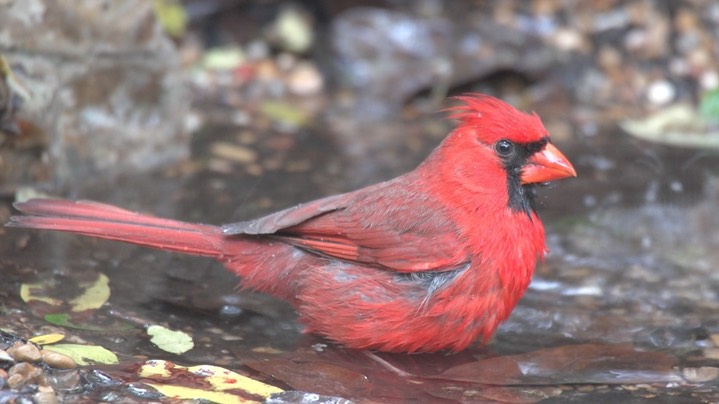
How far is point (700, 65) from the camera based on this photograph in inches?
282

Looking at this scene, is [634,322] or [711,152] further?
[711,152]

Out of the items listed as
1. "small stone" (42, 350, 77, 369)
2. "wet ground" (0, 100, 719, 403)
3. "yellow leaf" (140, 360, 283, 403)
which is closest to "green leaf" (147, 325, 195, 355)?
"wet ground" (0, 100, 719, 403)

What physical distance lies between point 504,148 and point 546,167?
0.17 m

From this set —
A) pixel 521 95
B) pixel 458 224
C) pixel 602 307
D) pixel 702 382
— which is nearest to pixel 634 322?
pixel 602 307

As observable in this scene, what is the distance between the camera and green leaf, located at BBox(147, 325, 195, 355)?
3471 millimetres

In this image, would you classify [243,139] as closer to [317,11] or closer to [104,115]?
[104,115]

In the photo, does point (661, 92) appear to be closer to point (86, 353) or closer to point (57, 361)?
point (86, 353)

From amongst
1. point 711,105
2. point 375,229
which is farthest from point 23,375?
point 711,105

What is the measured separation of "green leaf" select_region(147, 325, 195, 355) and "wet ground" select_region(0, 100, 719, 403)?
0.04m

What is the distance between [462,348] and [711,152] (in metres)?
2.70

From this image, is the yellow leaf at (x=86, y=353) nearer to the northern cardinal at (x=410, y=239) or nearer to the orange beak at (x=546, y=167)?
the northern cardinal at (x=410, y=239)

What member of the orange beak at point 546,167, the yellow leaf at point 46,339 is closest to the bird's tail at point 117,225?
the yellow leaf at point 46,339

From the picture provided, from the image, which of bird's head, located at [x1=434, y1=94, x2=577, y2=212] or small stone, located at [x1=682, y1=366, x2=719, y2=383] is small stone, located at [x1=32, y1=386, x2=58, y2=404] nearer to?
bird's head, located at [x1=434, y1=94, x2=577, y2=212]

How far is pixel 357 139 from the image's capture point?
243 inches
